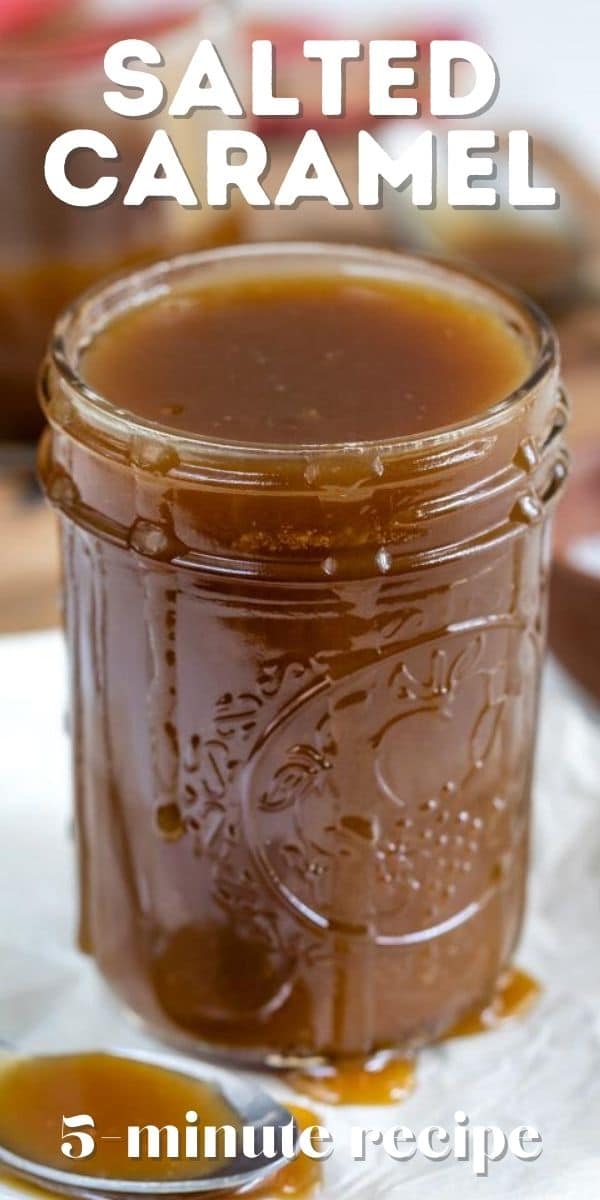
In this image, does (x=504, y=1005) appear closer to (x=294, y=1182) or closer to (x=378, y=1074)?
(x=378, y=1074)

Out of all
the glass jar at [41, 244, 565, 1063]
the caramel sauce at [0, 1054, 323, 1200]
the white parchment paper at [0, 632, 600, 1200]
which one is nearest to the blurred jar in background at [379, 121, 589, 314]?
the white parchment paper at [0, 632, 600, 1200]

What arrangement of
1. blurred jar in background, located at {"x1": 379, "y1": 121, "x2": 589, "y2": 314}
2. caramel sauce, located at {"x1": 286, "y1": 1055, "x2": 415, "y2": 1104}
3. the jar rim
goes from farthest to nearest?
blurred jar in background, located at {"x1": 379, "y1": 121, "x2": 589, "y2": 314}
caramel sauce, located at {"x1": 286, "y1": 1055, "x2": 415, "y2": 1104}
the jar rim

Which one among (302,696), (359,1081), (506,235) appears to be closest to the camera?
(302,696)

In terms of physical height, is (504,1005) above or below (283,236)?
below

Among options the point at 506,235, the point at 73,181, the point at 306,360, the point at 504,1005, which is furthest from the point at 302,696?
the point at 506,235

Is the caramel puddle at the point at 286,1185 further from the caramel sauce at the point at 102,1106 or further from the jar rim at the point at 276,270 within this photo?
the jar rim at the point at 276,270

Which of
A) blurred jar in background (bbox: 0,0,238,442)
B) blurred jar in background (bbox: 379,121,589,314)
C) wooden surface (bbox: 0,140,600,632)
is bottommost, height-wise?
wooden surface (bbox: 0,140,600,632)

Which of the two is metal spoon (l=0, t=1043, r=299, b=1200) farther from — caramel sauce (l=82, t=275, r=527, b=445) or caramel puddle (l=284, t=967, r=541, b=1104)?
caramel sauce (l=82, t=275, r=527, b=445)
